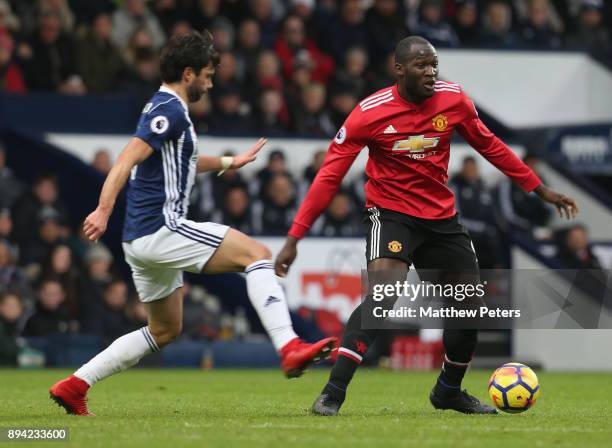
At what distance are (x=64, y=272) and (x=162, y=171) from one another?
870 centimetres

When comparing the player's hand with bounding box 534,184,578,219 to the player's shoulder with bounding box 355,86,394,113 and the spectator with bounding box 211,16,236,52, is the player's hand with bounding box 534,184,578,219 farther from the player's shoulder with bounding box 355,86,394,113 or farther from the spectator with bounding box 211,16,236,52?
the spectator with bounding box 211,16,236,52

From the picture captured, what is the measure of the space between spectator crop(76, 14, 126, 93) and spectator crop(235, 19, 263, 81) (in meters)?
1.75

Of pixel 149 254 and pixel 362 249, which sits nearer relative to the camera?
pixel 149 254

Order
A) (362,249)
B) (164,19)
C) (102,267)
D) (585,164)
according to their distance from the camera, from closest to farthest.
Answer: (102,267) < (362,249) < (164,19) < (585,164)

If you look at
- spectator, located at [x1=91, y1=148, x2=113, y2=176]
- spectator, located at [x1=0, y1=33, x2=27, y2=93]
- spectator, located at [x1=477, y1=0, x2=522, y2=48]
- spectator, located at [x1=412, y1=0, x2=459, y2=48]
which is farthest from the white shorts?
spectator, located at [x1=477, y1=0, x2=522, y2=48]

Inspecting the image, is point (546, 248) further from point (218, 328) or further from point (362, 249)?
point (218, 328)

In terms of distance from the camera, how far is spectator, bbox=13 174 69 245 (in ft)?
56.6

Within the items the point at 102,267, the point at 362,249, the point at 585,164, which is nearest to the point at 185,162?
the point at 102,267

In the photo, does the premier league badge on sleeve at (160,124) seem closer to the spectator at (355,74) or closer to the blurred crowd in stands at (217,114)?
the blurred crowd in stands at (217,114)

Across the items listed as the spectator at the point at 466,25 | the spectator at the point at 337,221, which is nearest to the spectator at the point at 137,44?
the spectator at the point at 337,221

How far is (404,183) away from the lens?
29.2 feet

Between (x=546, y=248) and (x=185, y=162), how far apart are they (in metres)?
11.3

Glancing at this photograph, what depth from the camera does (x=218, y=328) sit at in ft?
58.4

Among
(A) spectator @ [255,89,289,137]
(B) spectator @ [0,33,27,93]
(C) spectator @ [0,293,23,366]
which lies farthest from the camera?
(A) spectator @ [255,89,289,137]
